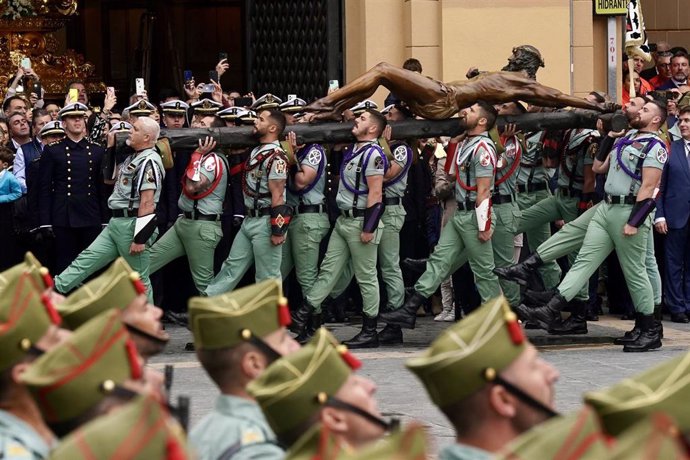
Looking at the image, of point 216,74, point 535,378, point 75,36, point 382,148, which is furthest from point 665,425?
point 75,36

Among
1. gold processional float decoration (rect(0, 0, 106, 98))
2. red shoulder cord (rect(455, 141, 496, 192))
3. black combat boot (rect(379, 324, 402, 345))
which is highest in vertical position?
gold processional float decoration (rect(0, 0, 106, 98))

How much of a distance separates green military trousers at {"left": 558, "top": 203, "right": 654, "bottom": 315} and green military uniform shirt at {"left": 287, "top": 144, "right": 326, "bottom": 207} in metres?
1.84

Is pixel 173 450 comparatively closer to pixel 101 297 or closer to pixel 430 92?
pixel 101 297

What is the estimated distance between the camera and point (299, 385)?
4480 mm

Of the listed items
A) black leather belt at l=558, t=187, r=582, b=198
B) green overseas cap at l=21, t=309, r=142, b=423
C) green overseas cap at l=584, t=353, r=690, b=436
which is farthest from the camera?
black leather belt at l=558, t=187, r=582, b=198

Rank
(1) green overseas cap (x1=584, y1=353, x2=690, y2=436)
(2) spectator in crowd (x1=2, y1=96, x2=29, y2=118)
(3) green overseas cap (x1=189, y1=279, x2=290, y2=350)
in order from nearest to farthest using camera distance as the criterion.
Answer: (1) green overseas cap (x1=584, y1=353, x2=690, y2=436), (3) green overseas cap (x1=189, y1=279, x2=290, y2=350), (2) spectator in crowd (x1=2, y1=96, x2=29, y2=118)

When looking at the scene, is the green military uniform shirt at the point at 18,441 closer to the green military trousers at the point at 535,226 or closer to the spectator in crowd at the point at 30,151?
the green military trousers at the point at 535,226

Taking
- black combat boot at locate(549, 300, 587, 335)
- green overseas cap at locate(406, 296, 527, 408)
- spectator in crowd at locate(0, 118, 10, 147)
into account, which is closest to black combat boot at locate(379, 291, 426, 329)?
black combat boot at locate(549, 300, 587, 335)

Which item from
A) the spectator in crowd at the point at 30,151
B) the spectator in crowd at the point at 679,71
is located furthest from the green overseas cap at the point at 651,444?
the spectator in crowd at the point at 679,71

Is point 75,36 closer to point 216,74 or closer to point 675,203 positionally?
point 216,74

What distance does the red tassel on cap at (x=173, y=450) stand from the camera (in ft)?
10.7

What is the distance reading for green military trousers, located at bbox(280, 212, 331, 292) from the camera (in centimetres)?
1176

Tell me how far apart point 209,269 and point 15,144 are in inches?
98.6

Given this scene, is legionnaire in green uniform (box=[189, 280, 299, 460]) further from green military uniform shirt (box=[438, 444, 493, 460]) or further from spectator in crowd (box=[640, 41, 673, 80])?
spectator in crowd (box=[640, 41, 673, 80])
